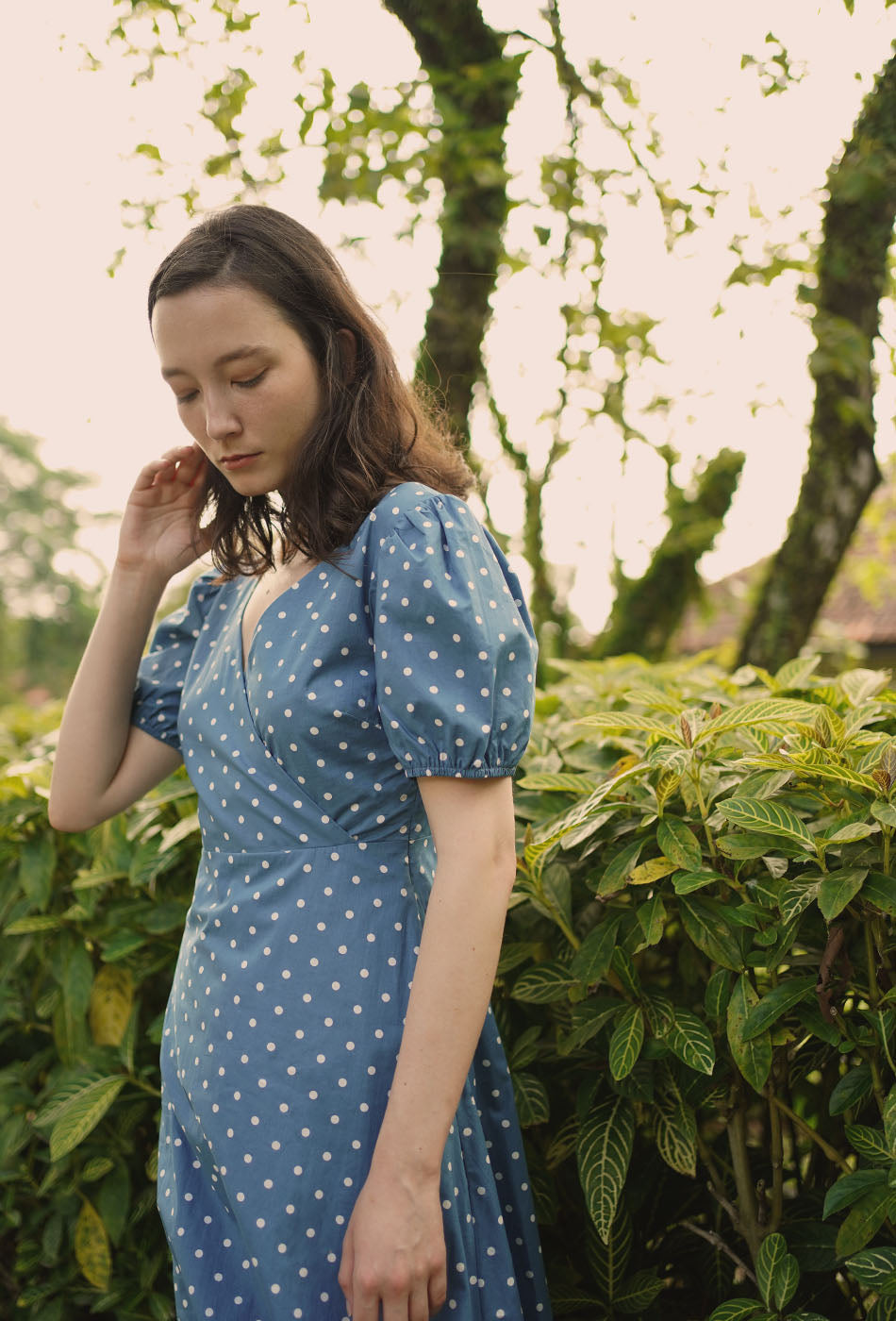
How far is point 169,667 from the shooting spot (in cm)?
180

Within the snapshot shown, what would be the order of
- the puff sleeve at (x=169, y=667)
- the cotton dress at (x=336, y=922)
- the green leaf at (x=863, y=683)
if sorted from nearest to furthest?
the cotton dress at (x=336, y=922), the puff sleeve at (x=169, y=667), the green leaf at (x=863, y=683)

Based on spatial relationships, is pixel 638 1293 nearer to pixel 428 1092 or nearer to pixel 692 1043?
pixel 692 1043

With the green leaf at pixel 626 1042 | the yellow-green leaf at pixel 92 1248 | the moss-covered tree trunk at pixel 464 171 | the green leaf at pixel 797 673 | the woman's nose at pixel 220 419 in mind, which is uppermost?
the moss-covered tree trunk at pixel 464 171

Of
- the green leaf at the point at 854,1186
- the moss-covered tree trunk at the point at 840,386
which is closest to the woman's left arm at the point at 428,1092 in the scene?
the green leaf at the point at 854,1186

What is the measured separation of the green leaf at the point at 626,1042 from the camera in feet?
4.74

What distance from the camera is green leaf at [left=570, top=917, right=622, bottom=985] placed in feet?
4.92

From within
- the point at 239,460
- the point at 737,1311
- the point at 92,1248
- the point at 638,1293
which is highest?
the point at 239,460

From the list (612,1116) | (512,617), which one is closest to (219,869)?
(512,617)

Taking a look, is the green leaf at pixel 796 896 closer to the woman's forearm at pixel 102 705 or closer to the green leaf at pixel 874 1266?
the green leaf at pixel 874 1266

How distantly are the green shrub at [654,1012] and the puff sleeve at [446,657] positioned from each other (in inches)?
13.4

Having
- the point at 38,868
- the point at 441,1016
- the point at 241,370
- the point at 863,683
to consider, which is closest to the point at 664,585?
the point at 863,683

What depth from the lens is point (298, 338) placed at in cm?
141

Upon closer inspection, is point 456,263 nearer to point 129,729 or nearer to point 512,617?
point 129,729

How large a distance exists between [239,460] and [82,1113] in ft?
4.39
